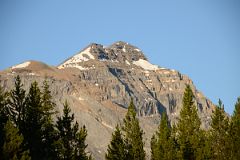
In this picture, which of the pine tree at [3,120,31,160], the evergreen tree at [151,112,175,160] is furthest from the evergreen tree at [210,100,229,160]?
the pine tree at [3,120,31,160]

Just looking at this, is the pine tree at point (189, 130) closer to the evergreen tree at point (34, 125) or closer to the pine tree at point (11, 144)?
the evergreen tree at point (34, 125)

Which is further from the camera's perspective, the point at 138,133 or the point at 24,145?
the point at 138,133

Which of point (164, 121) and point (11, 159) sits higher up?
A: point (164, 121)

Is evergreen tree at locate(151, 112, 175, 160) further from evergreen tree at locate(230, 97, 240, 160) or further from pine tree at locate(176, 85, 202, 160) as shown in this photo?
evergreen tree at locate(230, 97, 240, 160)

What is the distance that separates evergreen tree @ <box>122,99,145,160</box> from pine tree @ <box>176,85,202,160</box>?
556 cm

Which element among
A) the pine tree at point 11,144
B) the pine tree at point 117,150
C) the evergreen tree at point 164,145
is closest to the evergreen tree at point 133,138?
the pine tree at point 117,150

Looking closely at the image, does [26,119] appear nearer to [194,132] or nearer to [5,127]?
[5,127]

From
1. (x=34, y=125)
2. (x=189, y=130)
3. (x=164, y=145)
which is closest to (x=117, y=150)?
(x=164, y=145)

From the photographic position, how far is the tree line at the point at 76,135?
228 ft

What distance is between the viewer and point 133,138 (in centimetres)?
8462

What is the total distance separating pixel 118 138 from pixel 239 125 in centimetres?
1655

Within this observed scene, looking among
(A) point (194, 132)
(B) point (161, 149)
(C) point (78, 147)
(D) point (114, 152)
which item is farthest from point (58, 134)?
(A) point (194, 132)

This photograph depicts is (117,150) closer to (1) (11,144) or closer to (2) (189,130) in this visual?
(2) (189,130)

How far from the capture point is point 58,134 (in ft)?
244
